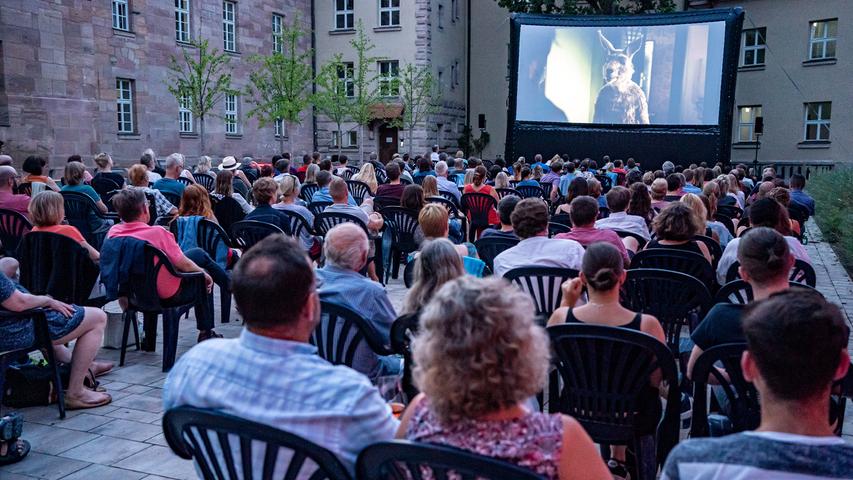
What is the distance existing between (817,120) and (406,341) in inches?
1074

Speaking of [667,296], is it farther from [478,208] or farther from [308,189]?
[308,189]

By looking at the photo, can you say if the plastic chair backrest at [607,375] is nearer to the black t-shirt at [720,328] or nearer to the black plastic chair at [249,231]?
the black t-shirt at [720,328]

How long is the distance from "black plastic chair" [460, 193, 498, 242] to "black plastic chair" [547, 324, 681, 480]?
6.68 metres

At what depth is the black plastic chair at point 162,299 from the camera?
520 centimetres

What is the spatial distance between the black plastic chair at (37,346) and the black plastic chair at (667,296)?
11.2 feet

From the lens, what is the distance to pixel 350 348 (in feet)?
11.7

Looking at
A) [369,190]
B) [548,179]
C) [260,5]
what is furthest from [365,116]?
[369,190]

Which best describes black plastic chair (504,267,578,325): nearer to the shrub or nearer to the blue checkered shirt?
the blue checkered shirt

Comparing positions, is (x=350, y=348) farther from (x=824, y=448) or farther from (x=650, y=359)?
(x=824, y=448)

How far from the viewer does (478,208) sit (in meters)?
9.97

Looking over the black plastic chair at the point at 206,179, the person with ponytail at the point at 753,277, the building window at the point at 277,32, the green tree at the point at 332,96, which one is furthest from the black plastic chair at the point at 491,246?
the building window at the point at 277,32

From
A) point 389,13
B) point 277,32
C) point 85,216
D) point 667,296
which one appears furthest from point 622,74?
point 667,296

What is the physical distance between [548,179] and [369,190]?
168 inches

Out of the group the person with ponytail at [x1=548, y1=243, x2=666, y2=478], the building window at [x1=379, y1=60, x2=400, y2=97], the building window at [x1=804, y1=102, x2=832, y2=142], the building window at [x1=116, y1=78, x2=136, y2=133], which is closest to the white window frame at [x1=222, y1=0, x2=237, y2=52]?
the building window at [x1=116, y1=78, x2=136, y2=133]
